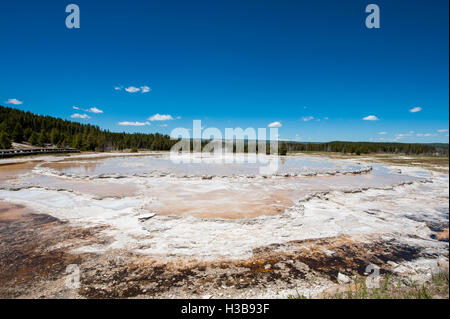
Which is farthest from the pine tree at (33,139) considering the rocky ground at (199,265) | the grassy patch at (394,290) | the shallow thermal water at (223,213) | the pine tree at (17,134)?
the grassy patch at (394,290)

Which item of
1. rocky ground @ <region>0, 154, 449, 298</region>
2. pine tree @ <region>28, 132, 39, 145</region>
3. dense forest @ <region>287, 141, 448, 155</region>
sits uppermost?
pine tree @ <region>28, 132, 39, 145</region>

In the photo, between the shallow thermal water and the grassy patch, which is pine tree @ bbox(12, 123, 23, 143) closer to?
the shallow thermal water

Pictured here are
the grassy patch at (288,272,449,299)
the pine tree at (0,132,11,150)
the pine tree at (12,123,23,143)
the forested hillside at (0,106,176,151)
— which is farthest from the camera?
the forested hillside at (0,106,176,151)

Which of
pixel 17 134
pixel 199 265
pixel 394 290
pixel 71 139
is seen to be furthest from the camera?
pixel 71 139

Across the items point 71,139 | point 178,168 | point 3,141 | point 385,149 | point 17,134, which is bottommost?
point 178,168

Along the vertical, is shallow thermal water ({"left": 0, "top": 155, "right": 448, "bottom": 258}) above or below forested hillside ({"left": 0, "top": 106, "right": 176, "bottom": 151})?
below

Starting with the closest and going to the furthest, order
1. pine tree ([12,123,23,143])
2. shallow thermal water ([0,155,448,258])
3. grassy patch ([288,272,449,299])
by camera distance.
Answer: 1. grassy patch ([288,272,449,299])
2. shallow thermal water ([0,155,448,258])
3. pine tree ([12,123,23,143])

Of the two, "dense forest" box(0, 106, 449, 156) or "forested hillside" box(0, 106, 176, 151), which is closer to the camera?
"forested hillside" box(0, 106, 176, 151)

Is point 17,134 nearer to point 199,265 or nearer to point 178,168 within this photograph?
point 178,168

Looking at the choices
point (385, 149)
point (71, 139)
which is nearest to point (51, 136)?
point (71, 139)

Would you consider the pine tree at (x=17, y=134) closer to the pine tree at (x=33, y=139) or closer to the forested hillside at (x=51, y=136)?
the forested hillside at (x=51, y=136)

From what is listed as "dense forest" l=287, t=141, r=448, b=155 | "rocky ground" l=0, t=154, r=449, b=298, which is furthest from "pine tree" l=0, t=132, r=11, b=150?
"dense forest" l=287, t=141, r=448, b=155
